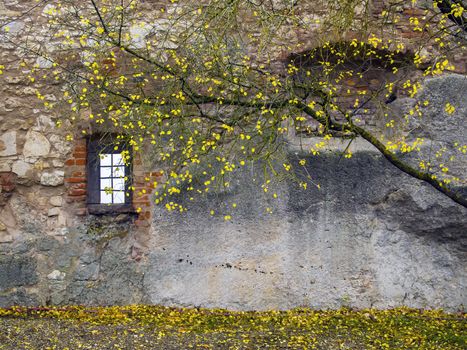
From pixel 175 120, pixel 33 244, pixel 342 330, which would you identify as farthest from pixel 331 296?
pixel 33 244

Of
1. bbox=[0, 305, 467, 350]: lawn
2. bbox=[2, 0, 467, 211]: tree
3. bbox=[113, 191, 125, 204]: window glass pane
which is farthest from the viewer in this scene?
bbox=[113, 191, 125, 204]: window glass pane

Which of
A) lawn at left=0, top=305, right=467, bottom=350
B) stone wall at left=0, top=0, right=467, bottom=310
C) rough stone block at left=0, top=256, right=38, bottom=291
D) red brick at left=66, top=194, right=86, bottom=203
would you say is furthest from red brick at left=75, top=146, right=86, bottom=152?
lawn at left=0, top=305, right=467, bottom=350

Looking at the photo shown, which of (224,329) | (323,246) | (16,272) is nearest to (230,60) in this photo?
(323,246)

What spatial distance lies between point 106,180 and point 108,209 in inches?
13.5

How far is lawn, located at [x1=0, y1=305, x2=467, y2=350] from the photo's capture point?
545 cm

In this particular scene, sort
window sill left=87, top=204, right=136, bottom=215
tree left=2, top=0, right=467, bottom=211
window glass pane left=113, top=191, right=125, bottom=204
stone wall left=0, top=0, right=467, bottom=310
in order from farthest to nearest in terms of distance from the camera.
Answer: window glass pane left=113, top=191, right=125, bottom=204 < window sill left=87, top=204, right=136, bottom=215 < stone wall left=0, top=0, right=467, bottom=310 < tree left=2, top=0, right=467, bottom=211

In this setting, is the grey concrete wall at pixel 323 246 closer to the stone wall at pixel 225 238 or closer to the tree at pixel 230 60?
the stone wall at pixel 225 238

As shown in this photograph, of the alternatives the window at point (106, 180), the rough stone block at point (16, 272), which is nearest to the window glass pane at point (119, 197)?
the window at point (106, 180)

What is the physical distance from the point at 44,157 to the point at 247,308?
2.70 meters

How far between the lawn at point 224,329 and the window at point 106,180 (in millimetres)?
1092

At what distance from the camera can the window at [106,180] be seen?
281 inches

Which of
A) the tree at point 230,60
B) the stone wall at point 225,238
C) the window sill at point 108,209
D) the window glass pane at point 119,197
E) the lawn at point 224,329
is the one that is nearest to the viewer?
the lawn at point 224,329

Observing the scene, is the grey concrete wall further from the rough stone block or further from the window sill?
the rough stone block

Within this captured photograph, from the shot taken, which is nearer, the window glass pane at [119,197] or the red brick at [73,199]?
the red brick at [73,199]
